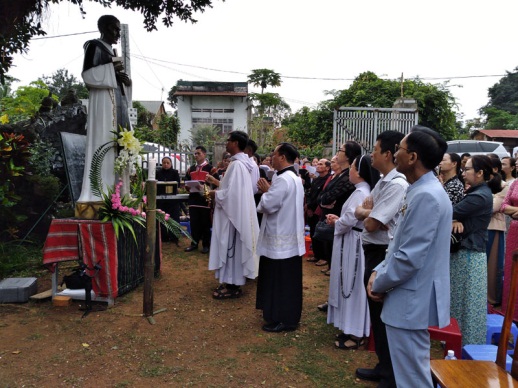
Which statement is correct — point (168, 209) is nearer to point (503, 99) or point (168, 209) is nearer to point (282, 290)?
point (282, 290)

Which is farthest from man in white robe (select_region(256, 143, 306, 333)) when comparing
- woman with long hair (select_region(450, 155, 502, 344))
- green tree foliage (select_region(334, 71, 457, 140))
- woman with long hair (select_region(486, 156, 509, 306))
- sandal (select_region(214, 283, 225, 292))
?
green tree foliage (select_region(334, 71, 457, 140))

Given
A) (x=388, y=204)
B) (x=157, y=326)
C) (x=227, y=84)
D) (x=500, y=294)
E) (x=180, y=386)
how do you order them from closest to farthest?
(x=388, y=204) < (x=180, y=386) < (x=157, y=326) < (x=500, y=294) < (x=227, y=84)

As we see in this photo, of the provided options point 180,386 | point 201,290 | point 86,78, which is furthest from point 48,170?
point 180,386

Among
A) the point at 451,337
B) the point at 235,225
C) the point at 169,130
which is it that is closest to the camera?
the point at 451,337

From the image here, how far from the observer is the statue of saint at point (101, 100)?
5152mm

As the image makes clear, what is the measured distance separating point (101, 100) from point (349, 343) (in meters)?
3.95

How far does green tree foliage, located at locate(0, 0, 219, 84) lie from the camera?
219 inches

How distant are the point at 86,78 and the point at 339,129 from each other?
8.14m

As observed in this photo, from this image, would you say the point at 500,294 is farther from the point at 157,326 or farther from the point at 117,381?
the point at 117,381

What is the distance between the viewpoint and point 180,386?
3.39 metres

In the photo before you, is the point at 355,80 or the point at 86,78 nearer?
the point at 86,78

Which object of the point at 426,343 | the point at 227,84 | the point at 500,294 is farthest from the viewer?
the point at 227,84

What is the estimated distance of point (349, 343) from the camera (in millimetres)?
4148

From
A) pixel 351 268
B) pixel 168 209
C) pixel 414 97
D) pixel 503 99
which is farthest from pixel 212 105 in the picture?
pixel 503 99
